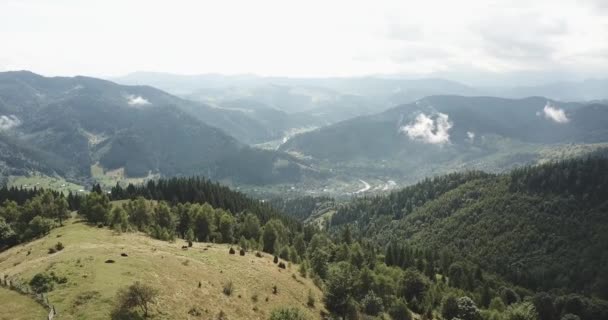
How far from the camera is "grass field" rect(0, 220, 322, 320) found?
70.1 m

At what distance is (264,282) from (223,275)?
34.3 feet

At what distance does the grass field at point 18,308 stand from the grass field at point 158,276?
32 cm

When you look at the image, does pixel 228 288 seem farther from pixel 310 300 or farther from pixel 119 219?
pixel 119 219

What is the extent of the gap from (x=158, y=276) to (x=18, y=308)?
22976 mm

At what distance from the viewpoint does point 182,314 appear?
7219 cm

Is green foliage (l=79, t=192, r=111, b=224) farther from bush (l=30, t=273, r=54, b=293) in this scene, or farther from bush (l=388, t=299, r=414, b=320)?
bush (l=388, t=299, r=414, b=320)

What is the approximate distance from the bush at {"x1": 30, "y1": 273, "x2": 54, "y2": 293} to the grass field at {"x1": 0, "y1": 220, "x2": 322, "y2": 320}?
5.72ft

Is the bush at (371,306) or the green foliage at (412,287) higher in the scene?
the bush at (371,306)

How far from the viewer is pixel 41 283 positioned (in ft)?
240

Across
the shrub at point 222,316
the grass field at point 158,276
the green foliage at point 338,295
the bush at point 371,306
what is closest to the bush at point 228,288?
the grass field at point 158,276

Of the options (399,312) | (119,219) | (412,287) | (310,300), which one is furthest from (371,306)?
(119,219)

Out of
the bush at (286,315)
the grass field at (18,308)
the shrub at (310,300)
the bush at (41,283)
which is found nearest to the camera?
the grass field at (18,308)

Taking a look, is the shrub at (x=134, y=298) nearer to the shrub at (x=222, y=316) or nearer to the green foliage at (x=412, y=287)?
the shrub at (x=222, y=316)

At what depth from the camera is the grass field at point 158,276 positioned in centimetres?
7006
